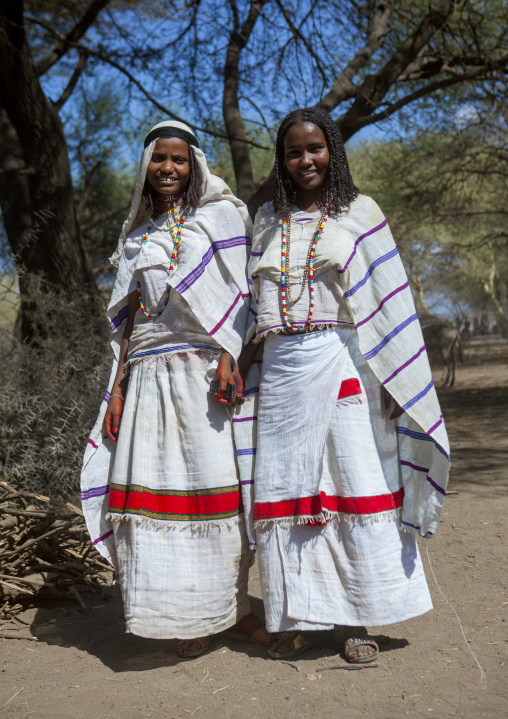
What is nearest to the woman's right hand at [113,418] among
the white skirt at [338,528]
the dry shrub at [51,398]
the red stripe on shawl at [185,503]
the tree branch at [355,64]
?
the red stripe on shawl at [185,503]

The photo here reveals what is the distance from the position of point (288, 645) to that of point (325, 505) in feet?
1.95

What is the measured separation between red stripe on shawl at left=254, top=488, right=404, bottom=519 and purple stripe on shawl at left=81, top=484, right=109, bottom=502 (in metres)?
0.73

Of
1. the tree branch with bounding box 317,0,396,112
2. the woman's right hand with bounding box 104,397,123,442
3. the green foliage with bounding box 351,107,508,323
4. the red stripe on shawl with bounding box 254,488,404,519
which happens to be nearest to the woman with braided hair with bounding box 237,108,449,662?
the red stripe on shawl with bounding box 254,488,404,519

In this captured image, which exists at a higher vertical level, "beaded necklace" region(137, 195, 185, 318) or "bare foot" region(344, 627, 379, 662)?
"beaded necklace" region(137, 195, 185, 318)

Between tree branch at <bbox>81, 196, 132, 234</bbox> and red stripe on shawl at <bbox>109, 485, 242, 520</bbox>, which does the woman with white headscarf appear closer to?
red stripe on shawl at <bbox>109, 485, 242, 520</bbox>

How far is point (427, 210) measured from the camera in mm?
12562

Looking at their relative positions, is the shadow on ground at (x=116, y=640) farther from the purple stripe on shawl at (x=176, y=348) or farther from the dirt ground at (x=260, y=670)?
the purple stripe on shawl at (x=176, y=348)

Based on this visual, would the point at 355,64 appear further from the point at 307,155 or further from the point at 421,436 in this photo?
the point at 421,436

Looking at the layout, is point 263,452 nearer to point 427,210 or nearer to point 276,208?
point 276,208

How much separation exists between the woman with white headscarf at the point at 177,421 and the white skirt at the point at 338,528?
0.68ft

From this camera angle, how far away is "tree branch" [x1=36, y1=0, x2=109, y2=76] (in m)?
6.84

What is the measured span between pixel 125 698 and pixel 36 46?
839cm

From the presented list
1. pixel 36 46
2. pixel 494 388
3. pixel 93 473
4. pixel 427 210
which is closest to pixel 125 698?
pixel 93 473

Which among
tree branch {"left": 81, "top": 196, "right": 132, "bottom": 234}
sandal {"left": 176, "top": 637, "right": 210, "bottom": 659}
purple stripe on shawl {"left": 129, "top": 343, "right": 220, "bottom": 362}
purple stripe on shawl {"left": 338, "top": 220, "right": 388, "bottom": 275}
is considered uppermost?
tree branch {"left": 81, "top": 196, "right": 132, "bottom": 234}
